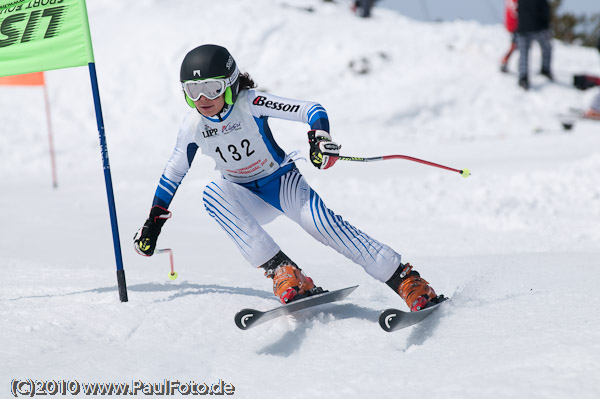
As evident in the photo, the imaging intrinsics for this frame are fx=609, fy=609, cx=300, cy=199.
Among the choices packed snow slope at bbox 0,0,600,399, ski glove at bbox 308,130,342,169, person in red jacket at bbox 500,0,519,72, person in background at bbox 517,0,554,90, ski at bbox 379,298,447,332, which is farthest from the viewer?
person in red jacket at bbox 500,0,519,72

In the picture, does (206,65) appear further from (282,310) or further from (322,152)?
(282,310)

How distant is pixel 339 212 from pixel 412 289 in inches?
168

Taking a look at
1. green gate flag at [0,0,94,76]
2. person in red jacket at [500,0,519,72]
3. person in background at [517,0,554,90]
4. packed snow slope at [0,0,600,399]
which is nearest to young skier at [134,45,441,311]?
packed snow slope at [0,0,600,399]

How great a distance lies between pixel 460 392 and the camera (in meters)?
2.33

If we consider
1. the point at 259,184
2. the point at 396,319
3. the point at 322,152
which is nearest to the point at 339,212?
the point at 259,184

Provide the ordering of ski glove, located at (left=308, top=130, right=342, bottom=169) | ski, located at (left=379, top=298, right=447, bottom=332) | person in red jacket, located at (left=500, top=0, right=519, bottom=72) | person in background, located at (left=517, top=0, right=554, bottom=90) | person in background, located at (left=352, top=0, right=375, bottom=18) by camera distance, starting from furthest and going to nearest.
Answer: person in background, located at (left=352, top=0, right=375, bottom=18), person in red jacket, located at (left=500, top=0, right=519, bottom=72), person in background, located at (left=517, top=0, right=554, bottom=90), ski glove, located at (left=308, top=130, right=342, bottom=169), ski, located at (left=379, top=298, right=447, bottom=332)

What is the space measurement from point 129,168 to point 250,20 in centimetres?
677

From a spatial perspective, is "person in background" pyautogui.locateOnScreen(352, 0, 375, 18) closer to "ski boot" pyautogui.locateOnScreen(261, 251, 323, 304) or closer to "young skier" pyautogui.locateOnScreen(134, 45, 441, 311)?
"young skier" pyautogui.locateOnScreen(134, 45, 441, 311)

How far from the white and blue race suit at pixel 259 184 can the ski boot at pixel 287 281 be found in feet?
0.20

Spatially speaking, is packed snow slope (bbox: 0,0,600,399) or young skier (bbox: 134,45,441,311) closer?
packed snow slope (bbox: 0,0,600,399)

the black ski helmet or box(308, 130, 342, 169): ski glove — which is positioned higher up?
the black ski helmet

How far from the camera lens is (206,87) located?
3.38 m

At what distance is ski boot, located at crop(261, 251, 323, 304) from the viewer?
3410 mm

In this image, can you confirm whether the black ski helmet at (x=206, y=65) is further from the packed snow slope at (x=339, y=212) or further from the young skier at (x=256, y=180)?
the packed snow slope at (x=339, y=212)
